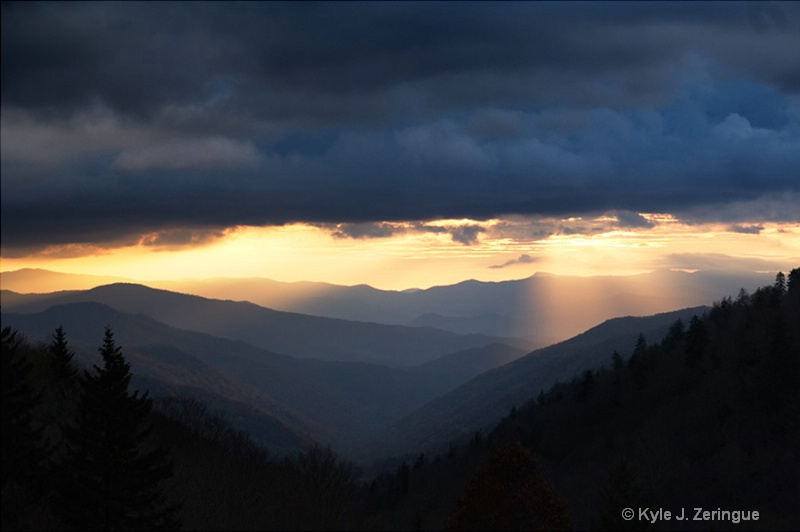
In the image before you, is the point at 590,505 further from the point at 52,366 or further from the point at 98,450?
the point at 98,450

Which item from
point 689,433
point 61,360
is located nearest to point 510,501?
point 61,360

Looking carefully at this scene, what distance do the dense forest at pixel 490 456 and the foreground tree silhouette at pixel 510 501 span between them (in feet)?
0.24

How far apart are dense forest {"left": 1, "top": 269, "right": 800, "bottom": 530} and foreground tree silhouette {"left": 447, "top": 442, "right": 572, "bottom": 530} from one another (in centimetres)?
7

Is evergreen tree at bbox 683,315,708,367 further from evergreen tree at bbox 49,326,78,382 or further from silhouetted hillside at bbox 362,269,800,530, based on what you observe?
evergreen tree at bbox 49,326,78,382

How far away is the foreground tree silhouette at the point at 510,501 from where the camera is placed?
37.8 meters

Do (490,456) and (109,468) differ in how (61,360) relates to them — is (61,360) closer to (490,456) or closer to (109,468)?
(109,468)

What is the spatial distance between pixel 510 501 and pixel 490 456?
11.7ft

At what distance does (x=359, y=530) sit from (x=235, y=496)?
424 inches

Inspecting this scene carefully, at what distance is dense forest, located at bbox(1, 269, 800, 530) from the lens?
129 ft

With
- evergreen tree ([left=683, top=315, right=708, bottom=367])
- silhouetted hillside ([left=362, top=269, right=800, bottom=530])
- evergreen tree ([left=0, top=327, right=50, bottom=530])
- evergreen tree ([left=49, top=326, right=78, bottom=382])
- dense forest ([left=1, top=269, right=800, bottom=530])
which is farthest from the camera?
evergreen tree ([left=683, top=315, right=708, bottom=367])

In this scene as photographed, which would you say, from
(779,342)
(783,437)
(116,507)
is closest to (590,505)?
(783,437)

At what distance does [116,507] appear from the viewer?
126 feet

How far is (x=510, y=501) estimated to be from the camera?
38188 mm

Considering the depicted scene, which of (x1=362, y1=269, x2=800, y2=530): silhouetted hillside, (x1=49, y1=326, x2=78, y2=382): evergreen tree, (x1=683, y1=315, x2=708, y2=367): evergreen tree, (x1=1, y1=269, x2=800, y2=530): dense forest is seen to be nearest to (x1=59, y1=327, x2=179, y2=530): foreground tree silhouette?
(x1=1, y1=269, x2=800, y2=530): dense forest
